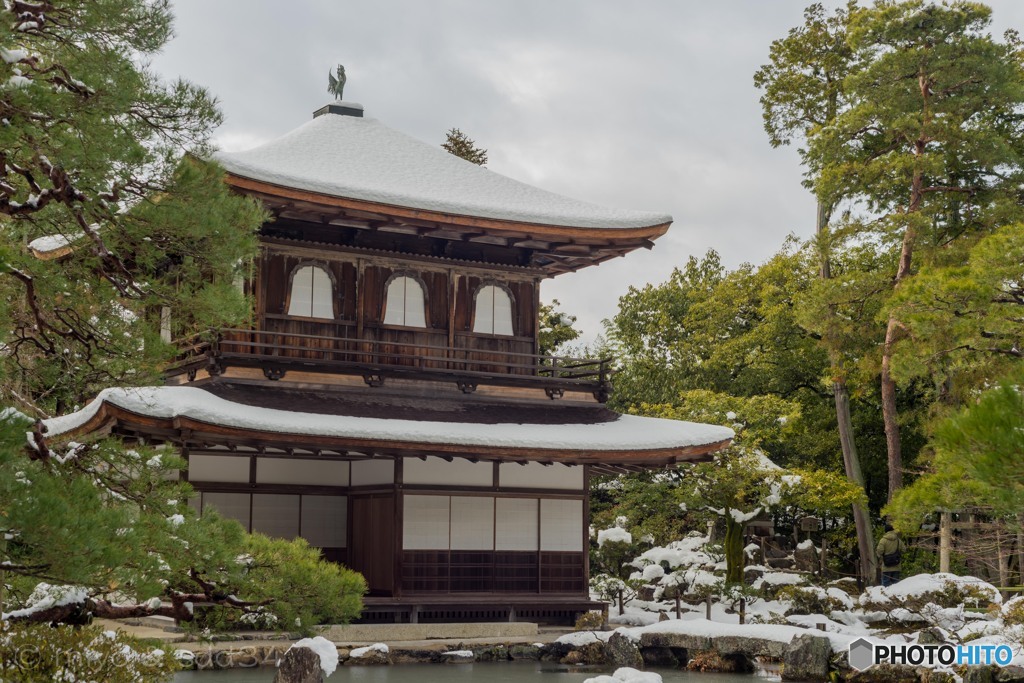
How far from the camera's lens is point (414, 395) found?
60.6 feet

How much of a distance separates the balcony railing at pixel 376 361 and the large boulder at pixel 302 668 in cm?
613

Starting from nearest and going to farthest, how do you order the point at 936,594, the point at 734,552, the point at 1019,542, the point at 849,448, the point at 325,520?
the point at 936,594
the point at 325,520
the point at 1019,542
the point at 734,552
the point at 849,448

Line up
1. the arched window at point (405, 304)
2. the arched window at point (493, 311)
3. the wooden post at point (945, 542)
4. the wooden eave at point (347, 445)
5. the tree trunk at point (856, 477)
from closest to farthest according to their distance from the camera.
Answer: the wooden eave at point (347, 445)
the arched window at point (405, 304)
the arched window at point (493, 311)
the wooden post at point (945, 542)
the tree trunk at point (856, 477)

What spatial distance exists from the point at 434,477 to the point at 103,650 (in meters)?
10.5

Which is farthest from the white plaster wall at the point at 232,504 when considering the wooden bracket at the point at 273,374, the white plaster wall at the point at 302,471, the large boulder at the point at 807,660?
the large boulder at the point at 807,660

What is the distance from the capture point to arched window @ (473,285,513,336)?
65.3ft

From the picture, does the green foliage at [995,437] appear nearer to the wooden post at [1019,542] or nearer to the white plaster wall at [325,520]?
the wooden post at [1019,542]

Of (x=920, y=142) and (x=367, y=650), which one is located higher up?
(x=920, y=142)

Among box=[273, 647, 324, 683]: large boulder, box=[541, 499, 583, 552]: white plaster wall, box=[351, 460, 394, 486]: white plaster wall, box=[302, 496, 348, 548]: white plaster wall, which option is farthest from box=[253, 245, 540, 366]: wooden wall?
box=[273, 647, 324, 683]: large boulder

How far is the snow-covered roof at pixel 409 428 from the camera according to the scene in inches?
570

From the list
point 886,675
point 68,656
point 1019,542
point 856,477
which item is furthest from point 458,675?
point 856,477

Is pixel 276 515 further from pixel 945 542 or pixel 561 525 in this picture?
pixel 945 542

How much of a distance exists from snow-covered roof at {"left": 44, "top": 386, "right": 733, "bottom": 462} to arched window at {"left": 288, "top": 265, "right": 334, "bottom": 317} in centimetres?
229

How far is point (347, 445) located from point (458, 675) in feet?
11.4
